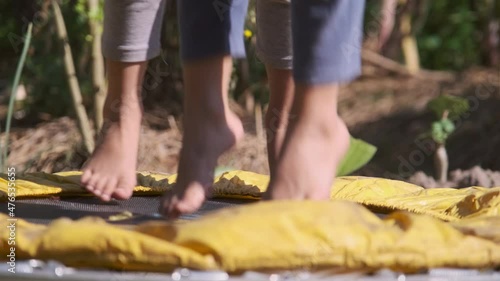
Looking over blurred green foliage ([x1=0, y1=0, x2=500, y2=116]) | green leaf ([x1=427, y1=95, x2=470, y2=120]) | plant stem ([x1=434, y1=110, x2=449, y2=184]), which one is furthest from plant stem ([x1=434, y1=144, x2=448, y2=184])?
blurred green foliage ([x1=0, y1=0, x2=500, y2=116])

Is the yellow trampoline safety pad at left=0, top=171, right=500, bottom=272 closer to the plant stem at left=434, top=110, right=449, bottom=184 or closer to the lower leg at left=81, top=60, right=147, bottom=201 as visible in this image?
the lower leg at left=81, top=60, right=147, bottom=201

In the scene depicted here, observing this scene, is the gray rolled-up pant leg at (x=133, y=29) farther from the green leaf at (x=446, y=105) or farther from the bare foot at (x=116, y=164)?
the green leaf at (x=446, y=105)

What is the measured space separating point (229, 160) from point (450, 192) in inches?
45.3

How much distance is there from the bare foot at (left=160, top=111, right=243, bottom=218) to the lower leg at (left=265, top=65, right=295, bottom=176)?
0.15m

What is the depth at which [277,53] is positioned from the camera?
80.8 inches

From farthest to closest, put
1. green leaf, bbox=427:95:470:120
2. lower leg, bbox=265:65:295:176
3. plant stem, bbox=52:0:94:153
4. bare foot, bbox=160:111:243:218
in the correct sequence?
plant stem, bbox=52:0:94:153
green leaf, bbox=427:95:470:120
lower leg, bbox=265:65:295:176
bare foot, bbox=160:111:243:218

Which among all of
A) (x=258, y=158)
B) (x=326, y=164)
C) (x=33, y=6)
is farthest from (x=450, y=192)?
(x=33, y=6)

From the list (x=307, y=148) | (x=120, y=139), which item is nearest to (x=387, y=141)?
(x=120, y=139)

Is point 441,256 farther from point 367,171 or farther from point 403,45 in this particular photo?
point 403,45

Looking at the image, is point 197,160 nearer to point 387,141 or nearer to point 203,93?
point 203,93

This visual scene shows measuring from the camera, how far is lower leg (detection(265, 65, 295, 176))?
1.94 metres

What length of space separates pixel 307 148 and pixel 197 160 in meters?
0.25

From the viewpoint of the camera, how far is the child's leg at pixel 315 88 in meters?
1.58

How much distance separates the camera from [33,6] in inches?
137
